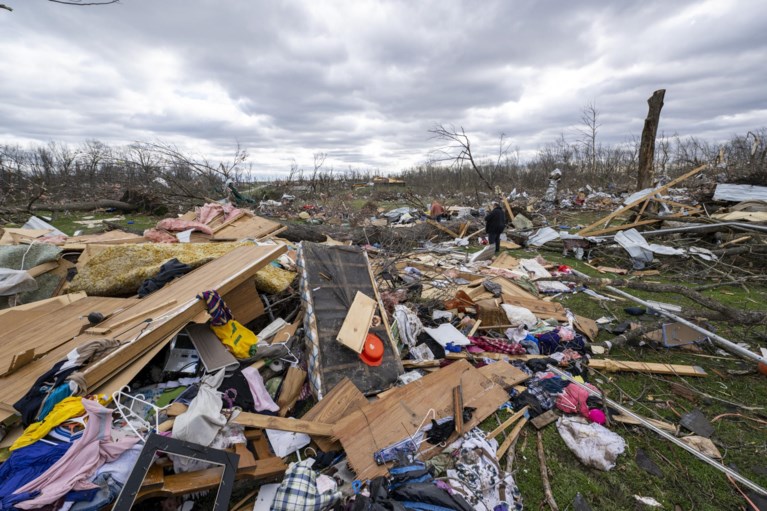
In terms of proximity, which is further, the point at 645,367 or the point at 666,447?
the point at 645,367

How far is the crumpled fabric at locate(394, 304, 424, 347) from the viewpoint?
404 cm

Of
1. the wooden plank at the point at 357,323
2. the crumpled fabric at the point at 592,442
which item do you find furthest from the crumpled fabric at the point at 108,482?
the crumpled fabric at the point at 592,442

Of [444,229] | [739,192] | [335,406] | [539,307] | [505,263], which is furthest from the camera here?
[444,229]

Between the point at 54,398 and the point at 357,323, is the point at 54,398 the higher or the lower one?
the higher one

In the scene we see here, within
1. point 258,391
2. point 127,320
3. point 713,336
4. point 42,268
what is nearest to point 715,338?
point 713,336

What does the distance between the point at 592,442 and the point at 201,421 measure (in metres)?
3.09

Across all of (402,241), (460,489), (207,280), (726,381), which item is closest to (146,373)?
(207,280)

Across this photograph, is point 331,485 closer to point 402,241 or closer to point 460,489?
point 460,489

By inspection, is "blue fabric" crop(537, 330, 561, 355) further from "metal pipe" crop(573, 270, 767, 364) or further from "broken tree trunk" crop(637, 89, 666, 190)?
"broken tree trunk" crop(637, 89, 666, 190)

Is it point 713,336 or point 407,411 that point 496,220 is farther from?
point 407,411

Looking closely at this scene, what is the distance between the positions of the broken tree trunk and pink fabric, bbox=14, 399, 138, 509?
45.4ft

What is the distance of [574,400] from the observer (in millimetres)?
3211

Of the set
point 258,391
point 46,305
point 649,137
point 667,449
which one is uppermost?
point 649,137

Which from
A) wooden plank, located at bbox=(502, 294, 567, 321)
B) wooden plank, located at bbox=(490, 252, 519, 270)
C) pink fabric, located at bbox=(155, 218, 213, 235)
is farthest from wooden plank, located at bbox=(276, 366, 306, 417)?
wooden plank, located at bbox=(490, 252, 519, 270)
